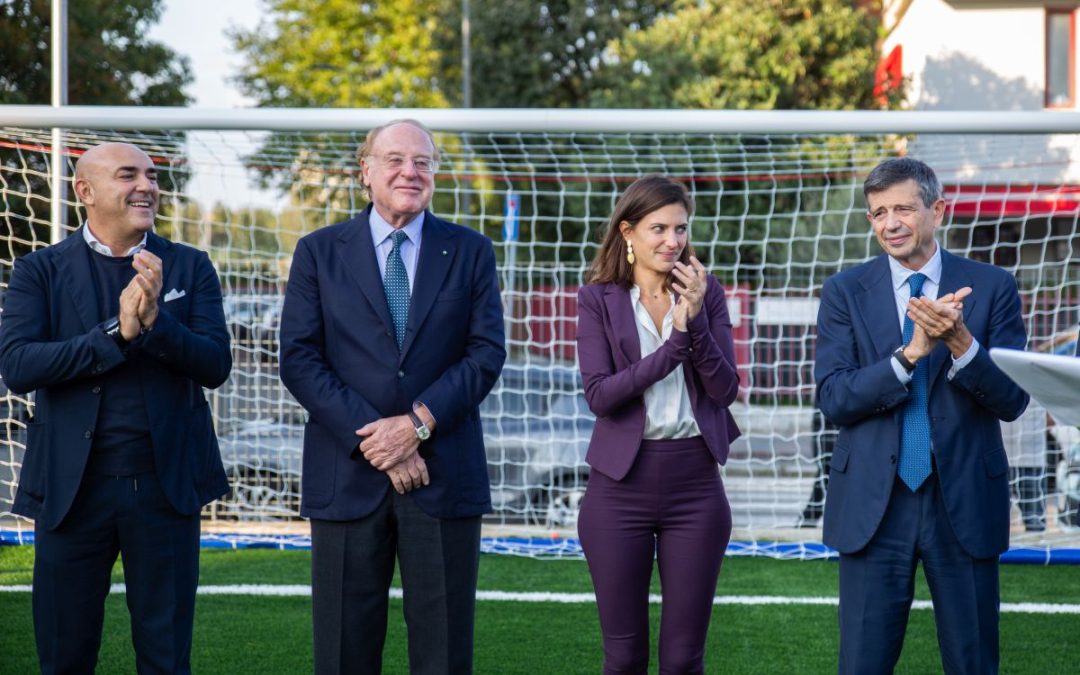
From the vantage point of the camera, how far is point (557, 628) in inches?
219

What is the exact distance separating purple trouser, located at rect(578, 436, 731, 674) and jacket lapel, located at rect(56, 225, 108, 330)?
5.61 ft

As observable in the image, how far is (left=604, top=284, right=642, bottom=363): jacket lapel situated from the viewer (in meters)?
3.69

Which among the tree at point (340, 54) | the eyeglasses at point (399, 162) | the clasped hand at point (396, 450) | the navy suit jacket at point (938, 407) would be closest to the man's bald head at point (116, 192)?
the eyeglasses at point (399, 162)

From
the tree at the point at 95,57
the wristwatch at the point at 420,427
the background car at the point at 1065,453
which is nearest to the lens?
the wristwatch at the point at 420,427

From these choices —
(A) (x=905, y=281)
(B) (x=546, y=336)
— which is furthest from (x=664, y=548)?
(B) (x=546, y=336)

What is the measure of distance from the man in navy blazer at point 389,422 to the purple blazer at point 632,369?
1.10 ft

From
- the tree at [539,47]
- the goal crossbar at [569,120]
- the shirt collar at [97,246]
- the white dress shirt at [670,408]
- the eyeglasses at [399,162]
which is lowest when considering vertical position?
the white dress shirt at [670,408]

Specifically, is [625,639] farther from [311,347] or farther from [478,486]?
[311,347]

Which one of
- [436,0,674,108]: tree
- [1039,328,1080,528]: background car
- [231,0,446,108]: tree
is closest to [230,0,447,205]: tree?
[231,0,446,108]: tree

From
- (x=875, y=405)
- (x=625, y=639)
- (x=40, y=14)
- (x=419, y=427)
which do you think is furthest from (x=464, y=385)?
(x=40, y=14)

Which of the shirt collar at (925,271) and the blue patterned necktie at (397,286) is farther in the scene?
the blue patterned necktie at (397,286)

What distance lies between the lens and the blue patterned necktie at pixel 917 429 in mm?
3434

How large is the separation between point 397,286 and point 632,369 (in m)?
0.79

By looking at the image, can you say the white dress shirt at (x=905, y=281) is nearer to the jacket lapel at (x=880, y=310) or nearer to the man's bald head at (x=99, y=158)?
the jacket lapel at (x=880, y=310)
